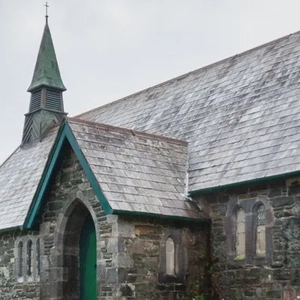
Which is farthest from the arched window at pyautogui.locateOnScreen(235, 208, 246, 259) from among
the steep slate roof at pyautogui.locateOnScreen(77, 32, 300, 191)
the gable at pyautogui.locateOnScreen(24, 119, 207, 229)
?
the gable at pyautogui.locateOnScreen(24, 119, 207, 229)

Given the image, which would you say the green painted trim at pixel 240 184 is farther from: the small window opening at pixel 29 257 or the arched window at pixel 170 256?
the small window opening at pixel 29 257

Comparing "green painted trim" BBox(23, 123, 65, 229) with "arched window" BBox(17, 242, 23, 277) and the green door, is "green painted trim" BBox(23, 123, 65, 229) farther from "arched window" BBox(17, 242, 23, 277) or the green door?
"arched window" BBox(17, 242, 23, 277)

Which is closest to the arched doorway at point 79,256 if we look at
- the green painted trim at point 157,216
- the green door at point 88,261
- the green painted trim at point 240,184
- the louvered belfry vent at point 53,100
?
the green door at point 88,261

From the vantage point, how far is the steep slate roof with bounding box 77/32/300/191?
49.7 feet

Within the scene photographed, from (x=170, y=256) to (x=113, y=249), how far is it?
1617mm

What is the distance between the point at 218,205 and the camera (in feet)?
51.8

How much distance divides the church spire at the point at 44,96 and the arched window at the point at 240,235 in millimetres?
11917

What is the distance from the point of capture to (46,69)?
2659cm

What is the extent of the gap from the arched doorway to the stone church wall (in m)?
2.80

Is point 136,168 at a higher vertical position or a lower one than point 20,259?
higher

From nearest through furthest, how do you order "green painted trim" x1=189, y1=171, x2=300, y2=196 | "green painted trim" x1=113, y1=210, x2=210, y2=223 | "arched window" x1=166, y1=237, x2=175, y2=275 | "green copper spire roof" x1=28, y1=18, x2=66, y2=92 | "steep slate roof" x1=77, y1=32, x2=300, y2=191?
"green painted trim" x1=189, y1=171, x2=300, y2=196, "green painted trim" x1=113, y1=210, x2=210, y2=223, "steep slate roof" x1=77, y1=32, x2=300, y2=191, "arched window" x1=166, y1=237, x2=175, y2=275, "green copper spire roof" x1=28, y1=18, x2=66, y2=92

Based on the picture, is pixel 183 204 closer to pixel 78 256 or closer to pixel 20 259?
pixel 78 256

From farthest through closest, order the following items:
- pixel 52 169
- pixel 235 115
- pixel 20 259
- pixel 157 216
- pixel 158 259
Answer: pixel 20 259, pixel 235 115, pixel 52 169, pixel 158 259, pixel 157 216

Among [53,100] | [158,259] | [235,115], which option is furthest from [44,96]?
[158,259]
